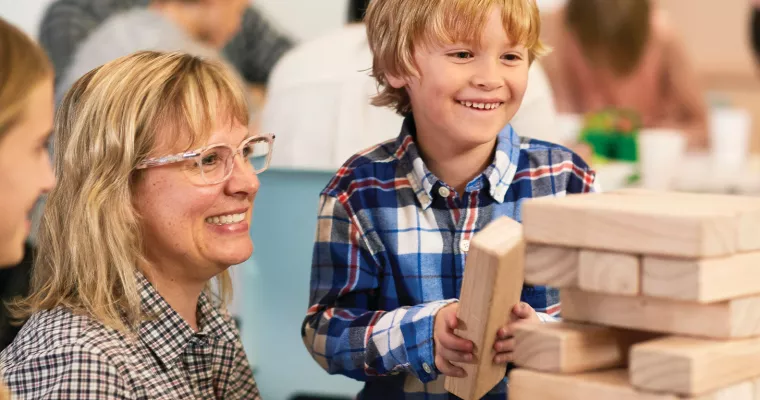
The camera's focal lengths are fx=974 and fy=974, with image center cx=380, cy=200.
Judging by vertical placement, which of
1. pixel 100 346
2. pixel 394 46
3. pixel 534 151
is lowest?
pixel 100 346

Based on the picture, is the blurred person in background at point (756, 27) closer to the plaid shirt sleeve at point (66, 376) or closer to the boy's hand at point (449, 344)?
the boy's hand at point (449, 344)

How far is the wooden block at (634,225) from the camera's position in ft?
3.21

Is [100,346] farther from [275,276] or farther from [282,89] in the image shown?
[282,89]

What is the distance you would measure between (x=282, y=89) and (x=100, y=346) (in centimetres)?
159

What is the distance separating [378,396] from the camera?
5.16ft

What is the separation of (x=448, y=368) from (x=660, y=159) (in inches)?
101

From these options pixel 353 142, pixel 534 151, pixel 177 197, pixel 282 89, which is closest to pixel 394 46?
pixel 534 151

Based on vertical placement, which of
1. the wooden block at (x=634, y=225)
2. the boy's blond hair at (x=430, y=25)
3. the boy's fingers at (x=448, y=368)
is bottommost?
the boy's fingers at (x=448, y=368)

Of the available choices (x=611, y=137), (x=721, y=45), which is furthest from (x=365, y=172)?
(x=721, y=45)

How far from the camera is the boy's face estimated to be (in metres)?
1.44

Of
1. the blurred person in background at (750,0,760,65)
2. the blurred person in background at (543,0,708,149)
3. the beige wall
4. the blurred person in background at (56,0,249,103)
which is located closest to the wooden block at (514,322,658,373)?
the blurred person in background at (56,0,249,103)

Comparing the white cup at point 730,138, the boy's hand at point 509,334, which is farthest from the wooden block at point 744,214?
the white cup at point 730,138

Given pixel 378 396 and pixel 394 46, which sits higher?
pixel 394 46

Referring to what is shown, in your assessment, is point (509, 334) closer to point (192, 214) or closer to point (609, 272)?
point (609, 272)
